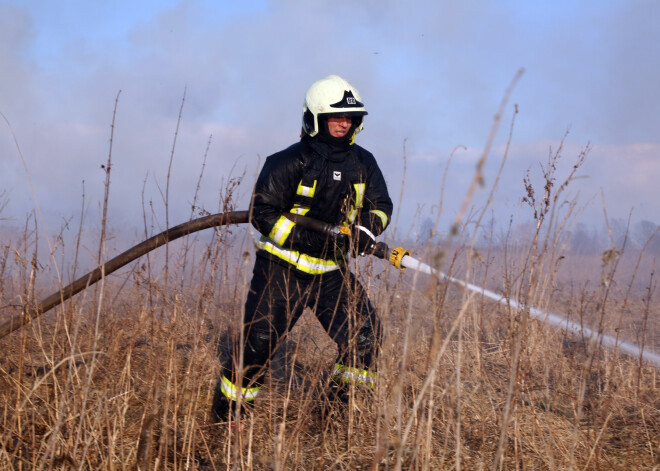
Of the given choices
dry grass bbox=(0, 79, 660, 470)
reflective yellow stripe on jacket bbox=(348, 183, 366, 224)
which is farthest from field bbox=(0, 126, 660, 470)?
reflective yellow stripe on jacket bbox=(348, 183, 366, 224)

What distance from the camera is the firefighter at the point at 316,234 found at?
314cm

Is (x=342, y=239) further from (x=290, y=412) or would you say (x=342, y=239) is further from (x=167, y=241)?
(x=290, y=412)

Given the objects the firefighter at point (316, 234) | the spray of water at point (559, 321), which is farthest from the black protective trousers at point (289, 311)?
the spray of water at point (559, 321)

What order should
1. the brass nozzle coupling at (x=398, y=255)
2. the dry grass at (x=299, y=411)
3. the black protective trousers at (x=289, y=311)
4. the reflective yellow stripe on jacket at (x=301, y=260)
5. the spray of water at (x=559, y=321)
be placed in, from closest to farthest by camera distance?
the spray of water at (x=559, y=321)
the dry grass at (x=299, y=411)
the brass nozzle coupling at (x=398, y=255)
the black protective trousers at (x=289, y=311)
the reflective yellow stripe on jacket at (x=301, y=260)

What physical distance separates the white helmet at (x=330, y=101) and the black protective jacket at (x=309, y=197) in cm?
14

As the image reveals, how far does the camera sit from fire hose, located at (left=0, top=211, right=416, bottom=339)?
3012 mm

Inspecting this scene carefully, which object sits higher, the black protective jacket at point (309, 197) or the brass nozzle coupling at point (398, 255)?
the black protective jacket at point (309, 197)

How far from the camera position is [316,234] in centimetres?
321

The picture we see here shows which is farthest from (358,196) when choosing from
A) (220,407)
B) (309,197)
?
(220,407)

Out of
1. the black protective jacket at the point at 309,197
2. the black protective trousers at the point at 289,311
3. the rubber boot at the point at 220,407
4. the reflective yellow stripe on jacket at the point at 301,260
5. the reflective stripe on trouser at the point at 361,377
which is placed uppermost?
the black protective jacket at the point at 309,197

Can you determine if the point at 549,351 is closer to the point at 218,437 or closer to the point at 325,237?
the point at 325,237

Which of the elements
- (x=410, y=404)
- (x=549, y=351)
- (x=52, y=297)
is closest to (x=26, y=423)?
(x=52, y=297)

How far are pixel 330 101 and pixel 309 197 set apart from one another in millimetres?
599

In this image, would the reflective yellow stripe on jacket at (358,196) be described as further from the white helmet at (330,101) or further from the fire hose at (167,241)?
the white helmet at (330,101)
